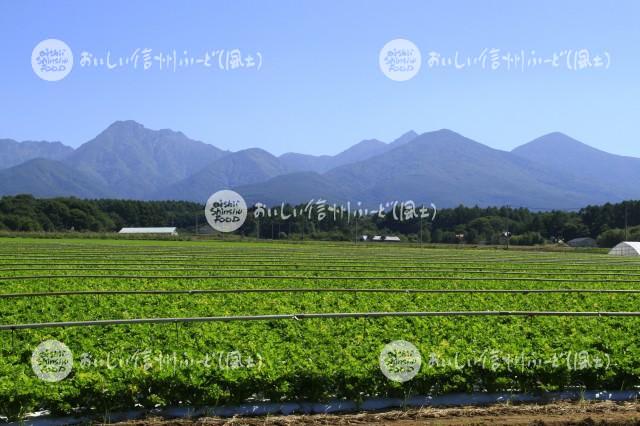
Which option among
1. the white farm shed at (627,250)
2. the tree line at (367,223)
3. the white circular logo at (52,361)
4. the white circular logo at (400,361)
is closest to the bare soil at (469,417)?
the white circular logo at (400,361)

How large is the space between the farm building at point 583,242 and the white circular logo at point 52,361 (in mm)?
99965

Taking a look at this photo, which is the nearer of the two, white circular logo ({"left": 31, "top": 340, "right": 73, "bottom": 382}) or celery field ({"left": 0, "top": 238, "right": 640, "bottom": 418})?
celery field ({"left": 0, "top": 238, "right": 640, "bottom": 418})

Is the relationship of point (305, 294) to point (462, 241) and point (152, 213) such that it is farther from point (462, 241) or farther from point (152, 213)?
point (152, 213)

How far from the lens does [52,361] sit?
9.69 meters

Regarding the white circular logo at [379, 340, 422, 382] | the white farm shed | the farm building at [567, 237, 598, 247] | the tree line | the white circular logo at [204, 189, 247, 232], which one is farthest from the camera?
the tree line

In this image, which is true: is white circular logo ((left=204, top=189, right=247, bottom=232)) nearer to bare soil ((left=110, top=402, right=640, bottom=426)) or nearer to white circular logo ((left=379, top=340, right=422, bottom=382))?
white circular logo ((left=379, top=340, right=422, bottom=382))

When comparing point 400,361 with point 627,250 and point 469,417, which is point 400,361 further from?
point 627,250

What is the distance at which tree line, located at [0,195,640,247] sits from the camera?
107500 millimetres

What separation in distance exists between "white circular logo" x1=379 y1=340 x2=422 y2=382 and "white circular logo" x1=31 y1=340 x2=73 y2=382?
4715 millimetres

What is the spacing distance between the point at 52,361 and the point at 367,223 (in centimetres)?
13287

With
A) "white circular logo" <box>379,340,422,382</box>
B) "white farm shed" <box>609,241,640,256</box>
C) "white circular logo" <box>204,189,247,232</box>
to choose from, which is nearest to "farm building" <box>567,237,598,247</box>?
"white farm shed" <box>609,241,640,256</box>

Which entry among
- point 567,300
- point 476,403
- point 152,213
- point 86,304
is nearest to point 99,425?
point 476,403

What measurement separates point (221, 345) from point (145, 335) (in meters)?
1.65

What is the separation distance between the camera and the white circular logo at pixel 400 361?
31.2 feet
